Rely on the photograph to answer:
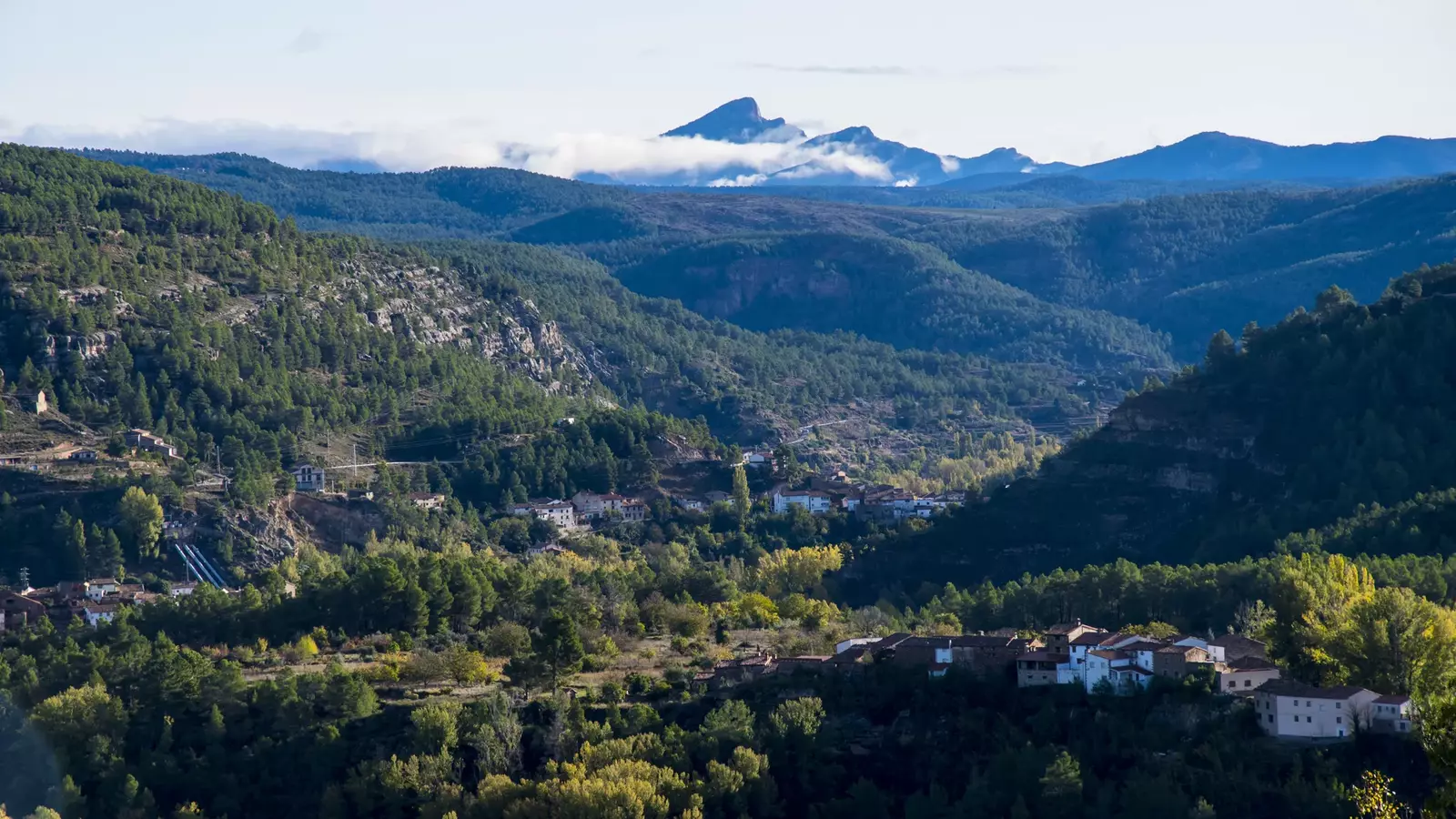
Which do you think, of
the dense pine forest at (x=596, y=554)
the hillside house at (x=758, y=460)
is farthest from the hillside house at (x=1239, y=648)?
the hillside house at (x=758, y=460)

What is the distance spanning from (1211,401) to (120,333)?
177 feet

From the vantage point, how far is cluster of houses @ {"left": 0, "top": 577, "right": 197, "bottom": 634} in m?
81.4

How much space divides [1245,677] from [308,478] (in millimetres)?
57243

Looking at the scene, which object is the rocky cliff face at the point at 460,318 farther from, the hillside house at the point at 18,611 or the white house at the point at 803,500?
the hillside house at the point at 18,611

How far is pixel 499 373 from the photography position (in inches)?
5285

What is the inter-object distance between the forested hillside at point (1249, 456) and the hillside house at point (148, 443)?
3479 cm

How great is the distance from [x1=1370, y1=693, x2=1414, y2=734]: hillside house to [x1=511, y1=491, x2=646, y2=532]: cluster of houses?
56501 mm

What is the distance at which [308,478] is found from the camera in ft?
341

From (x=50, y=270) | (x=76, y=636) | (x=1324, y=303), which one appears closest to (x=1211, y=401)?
(x=1324, y=303)

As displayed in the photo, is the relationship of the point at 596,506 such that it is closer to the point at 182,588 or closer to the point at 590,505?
the point at 590,505

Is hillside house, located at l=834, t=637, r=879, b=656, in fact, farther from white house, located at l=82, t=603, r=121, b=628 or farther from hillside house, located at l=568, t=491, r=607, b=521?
hillside house, located at l=568, t=491, r=607, b=521

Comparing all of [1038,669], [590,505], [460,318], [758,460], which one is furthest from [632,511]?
[1038,669]

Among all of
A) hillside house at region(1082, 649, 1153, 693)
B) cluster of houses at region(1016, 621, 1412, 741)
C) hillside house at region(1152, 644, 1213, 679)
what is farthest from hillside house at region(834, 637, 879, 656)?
hillside house at region(1152, 644, 1213, 679)

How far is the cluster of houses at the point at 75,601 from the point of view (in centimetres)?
8138
